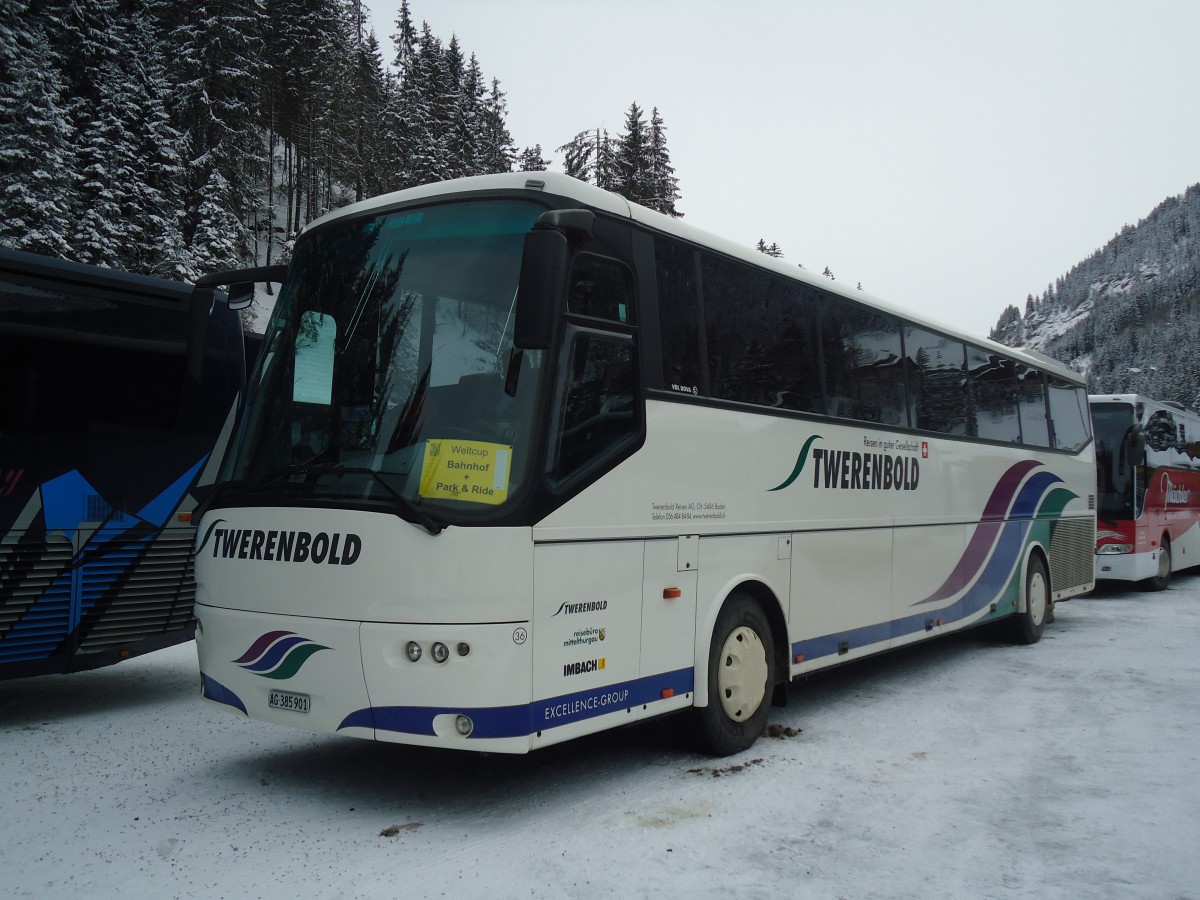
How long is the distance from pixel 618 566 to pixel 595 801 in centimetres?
134

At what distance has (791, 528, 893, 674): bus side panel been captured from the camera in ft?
25.5

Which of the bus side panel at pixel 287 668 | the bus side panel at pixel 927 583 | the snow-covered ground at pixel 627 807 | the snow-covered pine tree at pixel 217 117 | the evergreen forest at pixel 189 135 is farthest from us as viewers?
the snow-covered pine tree at pixel 217 117

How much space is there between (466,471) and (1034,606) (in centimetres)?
980

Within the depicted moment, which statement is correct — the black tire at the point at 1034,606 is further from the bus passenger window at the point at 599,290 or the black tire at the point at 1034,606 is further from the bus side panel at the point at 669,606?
the bus passenger window at the point at 599,290

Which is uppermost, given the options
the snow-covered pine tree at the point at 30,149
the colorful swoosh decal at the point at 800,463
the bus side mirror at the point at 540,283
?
the snow-covered pine tree at the point at 30,149

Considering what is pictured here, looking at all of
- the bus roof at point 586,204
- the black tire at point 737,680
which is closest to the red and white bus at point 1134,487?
the bus roof at point 586,204

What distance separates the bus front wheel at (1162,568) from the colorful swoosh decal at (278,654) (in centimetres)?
1802

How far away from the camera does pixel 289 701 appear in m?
5.53

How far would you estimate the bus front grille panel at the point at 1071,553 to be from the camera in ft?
43.8

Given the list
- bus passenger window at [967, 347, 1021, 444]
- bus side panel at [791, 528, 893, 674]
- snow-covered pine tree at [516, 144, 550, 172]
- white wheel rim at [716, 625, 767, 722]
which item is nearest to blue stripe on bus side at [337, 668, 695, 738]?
white wheel rim at [716, 625, 767, 722]

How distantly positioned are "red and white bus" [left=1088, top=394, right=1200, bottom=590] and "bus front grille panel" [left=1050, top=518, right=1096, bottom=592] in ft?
11.6

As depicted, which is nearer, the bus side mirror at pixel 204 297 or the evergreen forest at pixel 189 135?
the bus side mirror at pixel 204 297

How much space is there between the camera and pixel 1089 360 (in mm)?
187750

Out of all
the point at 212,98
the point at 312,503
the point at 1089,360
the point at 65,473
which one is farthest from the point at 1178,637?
the point at 1089,360
